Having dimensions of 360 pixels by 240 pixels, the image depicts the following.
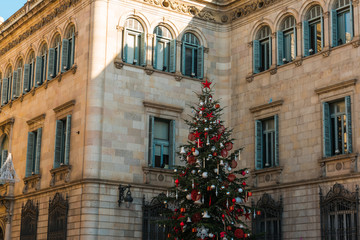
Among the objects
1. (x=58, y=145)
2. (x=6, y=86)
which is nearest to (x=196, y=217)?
(x=58, y=145)

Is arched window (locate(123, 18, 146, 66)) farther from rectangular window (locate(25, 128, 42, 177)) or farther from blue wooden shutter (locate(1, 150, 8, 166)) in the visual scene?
blue wooden shutter (locate(1, 150, 8, 166))

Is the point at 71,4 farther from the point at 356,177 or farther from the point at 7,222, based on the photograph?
the point at 356,177

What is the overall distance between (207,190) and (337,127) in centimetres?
645

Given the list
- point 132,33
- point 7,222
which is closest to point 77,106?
point 132,33

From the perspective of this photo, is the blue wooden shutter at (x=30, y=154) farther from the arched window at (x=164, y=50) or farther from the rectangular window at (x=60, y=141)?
the arched window at (x=164, y=50)

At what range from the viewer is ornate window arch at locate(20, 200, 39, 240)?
31656 mm

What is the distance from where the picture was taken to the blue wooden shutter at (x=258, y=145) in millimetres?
29641

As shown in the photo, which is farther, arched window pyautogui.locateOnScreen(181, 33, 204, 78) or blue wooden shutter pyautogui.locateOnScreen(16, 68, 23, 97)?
blue wooden shutter pyautogui.locateOnScreen(16, 68, 23, 97)

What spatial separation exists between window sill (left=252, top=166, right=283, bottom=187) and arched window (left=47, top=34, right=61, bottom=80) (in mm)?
11137

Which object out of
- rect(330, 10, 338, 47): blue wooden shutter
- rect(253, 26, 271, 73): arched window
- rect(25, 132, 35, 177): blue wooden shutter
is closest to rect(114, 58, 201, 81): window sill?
rect(253, 26, 271, 73): arched window

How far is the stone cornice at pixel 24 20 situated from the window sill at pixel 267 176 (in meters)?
11.7

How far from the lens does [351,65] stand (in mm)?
26406

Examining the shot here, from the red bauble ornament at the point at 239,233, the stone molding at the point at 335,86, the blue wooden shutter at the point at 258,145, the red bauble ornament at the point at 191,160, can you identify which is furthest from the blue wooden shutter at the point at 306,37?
the red bauble ornament at the point at 239,233

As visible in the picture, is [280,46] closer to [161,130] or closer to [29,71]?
[161,130]
